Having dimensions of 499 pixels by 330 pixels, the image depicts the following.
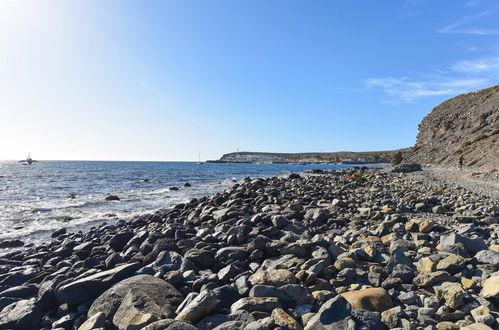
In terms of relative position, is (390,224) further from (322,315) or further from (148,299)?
(148,299)

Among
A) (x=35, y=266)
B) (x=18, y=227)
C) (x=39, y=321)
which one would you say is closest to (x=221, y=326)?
(x=39, y=321)

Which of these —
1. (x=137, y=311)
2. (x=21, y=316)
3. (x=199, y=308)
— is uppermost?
(x=199, y=308)

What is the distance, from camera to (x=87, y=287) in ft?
18.6

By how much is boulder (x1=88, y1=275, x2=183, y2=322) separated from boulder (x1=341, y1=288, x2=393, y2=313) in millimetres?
2623

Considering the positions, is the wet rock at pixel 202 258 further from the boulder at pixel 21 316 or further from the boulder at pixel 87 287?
the boulder at pixel 21 316

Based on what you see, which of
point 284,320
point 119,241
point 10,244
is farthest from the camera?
point 10,244

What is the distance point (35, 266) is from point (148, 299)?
6.12 metres

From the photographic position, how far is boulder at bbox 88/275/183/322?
178 inches

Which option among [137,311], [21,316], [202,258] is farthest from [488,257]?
[21,316]

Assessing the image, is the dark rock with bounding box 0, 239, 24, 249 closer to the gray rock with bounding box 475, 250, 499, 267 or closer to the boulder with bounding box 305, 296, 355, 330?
the boulder with bounding box 305, 296, 355, 330

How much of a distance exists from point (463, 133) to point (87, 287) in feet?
152

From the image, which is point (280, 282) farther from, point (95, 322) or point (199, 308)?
point (95, 322)

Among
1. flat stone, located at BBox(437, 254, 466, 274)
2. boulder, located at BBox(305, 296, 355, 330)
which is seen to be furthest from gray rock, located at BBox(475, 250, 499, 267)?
boulder, located at BBox(305, 296, 355, 330)

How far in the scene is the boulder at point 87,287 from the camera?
545cm
